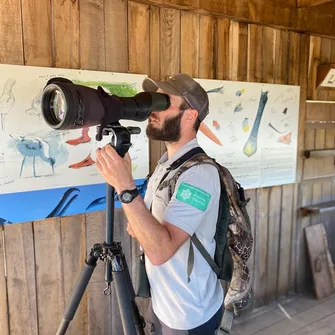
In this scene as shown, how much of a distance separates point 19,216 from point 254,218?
4.94 feet

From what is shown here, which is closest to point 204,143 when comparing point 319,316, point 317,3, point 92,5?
point 92,5

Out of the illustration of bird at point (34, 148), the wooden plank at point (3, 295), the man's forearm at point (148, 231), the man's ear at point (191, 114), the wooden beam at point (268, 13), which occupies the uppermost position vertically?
the wooden beam at point (268, 13)

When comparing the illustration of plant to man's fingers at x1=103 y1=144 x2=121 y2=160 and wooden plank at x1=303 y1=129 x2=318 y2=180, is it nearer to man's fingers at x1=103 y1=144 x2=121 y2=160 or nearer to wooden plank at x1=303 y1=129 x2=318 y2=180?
wooden plank at x1=303 y1=129 x2=318 y2=180

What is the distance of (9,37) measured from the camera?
4.82 feet

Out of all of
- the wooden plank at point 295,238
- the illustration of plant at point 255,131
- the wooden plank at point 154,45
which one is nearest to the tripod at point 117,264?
the wooden plank at point 154,45

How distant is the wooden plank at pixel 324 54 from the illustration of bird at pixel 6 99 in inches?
83.3

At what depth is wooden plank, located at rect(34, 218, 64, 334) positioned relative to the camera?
1.65 meters

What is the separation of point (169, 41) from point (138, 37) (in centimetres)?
19

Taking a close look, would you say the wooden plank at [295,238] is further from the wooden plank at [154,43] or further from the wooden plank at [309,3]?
the wooden plank at [154,43]

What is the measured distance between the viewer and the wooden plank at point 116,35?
67.3 inches

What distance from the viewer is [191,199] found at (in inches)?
40.0

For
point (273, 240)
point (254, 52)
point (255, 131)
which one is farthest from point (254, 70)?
point (273, 240)

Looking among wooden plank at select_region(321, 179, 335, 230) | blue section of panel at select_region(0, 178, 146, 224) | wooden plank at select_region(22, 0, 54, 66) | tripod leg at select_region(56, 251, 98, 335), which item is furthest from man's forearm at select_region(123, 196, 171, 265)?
wooden plank at select_region(321, 179, 335, 230)

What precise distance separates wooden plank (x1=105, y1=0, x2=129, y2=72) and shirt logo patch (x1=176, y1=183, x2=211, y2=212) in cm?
95
